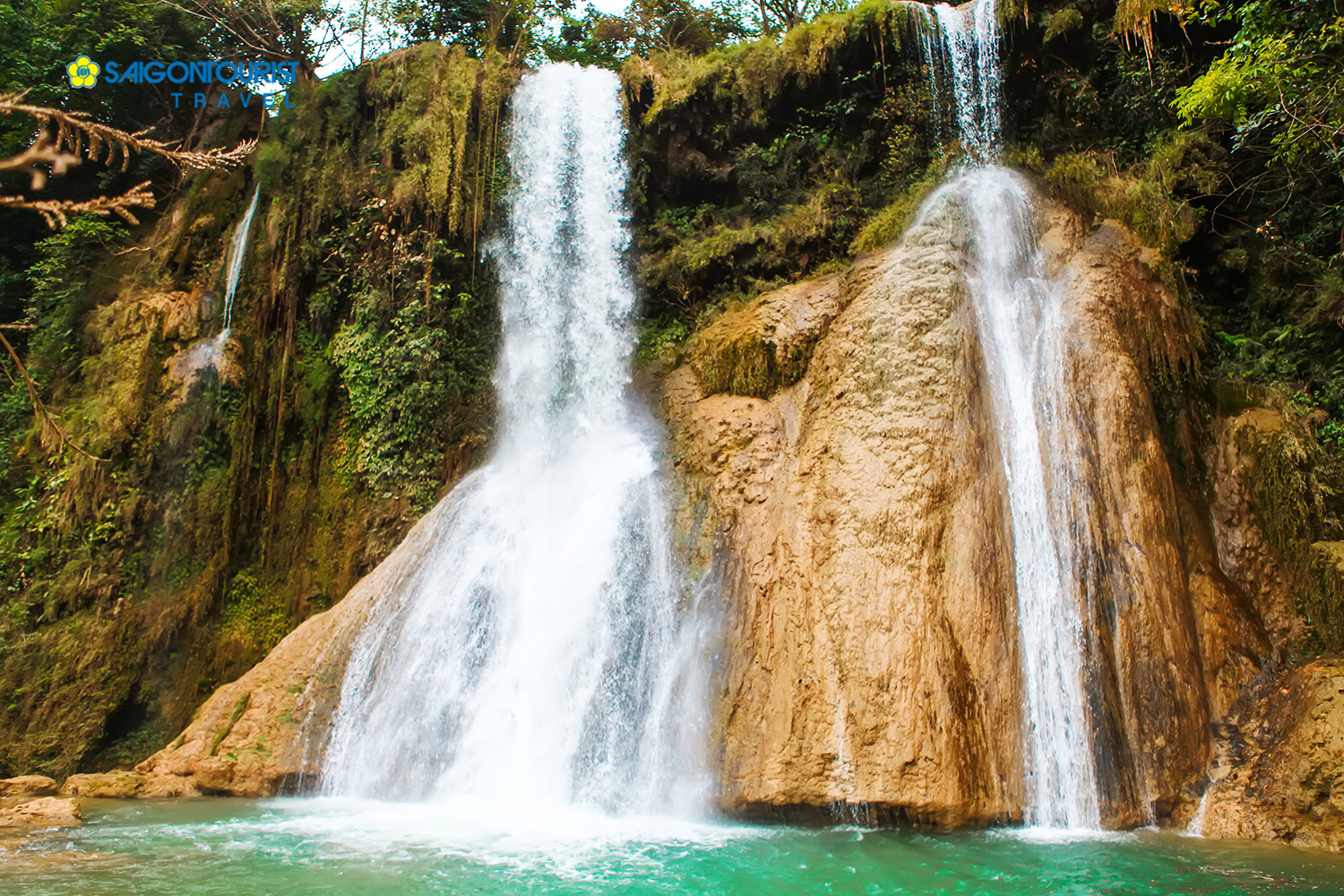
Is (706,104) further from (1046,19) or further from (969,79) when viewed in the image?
(1046,19)

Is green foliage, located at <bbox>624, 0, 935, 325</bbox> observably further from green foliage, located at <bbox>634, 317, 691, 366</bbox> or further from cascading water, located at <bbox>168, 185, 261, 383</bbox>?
cascading water, located at <bbox>168, 185, 261, 383</bbox>

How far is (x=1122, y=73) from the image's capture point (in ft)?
41.3

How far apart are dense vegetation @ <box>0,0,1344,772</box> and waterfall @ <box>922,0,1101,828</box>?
109 cm

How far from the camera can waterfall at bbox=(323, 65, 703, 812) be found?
29.3 feet

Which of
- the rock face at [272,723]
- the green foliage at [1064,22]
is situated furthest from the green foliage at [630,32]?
the rock face at [272,723]

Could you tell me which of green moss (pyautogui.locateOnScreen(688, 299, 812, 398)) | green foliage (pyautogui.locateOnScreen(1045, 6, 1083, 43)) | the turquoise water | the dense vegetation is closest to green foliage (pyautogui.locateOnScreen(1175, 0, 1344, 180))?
the dense vegetation

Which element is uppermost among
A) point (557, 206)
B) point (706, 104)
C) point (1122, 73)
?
point (706, 104)

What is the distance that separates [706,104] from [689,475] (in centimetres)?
752

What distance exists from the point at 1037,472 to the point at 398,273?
1028 cm

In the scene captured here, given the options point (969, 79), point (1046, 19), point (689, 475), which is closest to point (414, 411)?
point (689, 475)

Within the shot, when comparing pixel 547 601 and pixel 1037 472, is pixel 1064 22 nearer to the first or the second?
pixel 1037 472

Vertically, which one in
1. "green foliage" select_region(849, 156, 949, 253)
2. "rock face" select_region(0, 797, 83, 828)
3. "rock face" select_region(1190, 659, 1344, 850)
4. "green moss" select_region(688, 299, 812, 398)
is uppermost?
"green foliage" select_region(849, 156, 949, 253)

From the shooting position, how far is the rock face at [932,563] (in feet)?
25.1

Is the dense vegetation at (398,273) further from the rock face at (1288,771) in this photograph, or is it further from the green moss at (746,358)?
the rock face at (1288,771)
